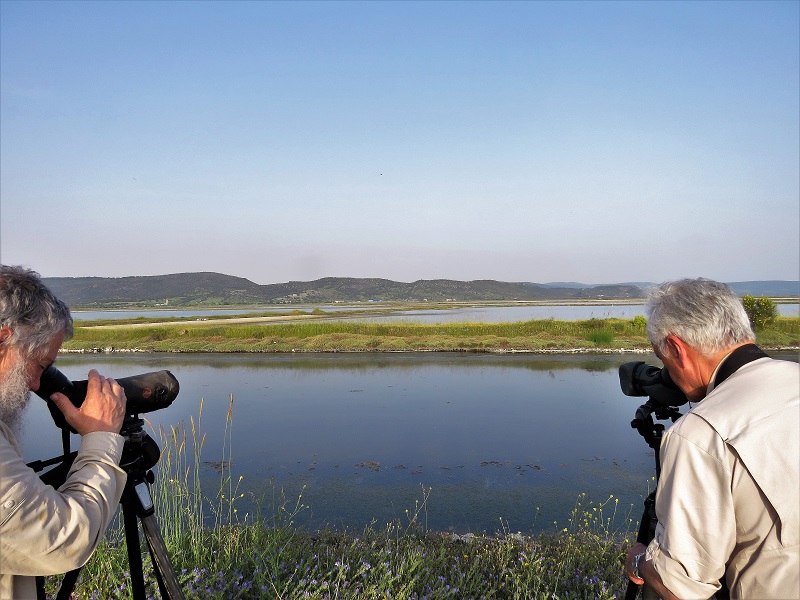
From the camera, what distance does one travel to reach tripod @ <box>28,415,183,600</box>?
4.66 ft

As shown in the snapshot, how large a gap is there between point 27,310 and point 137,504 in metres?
0.64

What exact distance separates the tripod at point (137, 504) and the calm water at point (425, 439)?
3.06 metres

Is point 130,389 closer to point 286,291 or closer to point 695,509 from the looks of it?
point 695,509

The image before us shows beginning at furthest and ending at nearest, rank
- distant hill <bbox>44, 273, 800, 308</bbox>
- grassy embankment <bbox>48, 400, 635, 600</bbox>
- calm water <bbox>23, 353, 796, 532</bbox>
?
distant hill <bbox>44, 273, 800, 308</bbox> → calm water <bbox>23, 353, 796, 532</bbox> → grassy embankment <bbox>48, 400, 635, 600</bbox>

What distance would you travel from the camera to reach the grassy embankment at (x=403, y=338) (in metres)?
17.7

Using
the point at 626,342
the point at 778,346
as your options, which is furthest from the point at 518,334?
the point at 778,346

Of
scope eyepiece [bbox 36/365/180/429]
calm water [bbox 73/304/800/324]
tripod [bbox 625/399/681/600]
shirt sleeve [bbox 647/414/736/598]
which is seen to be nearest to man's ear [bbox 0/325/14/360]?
scope eyepiece [bbox 36/365/180/429]

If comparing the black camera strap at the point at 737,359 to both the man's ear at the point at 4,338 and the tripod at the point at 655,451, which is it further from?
the man's ear at the point at 4,338

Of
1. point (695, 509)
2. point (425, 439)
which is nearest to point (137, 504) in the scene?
point (695, 509)

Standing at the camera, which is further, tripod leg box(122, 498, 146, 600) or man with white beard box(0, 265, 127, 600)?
tripod leg box(122, 498, 146, 600)

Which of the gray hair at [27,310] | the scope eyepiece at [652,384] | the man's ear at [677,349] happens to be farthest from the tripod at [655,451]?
the gray hair at [27,310]

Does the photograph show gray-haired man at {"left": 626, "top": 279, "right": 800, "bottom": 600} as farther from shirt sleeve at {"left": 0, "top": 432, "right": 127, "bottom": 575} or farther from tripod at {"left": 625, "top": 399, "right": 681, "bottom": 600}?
shirt sleeve at {"left": 0, "top": 432, "right": 127, "bottom": 575}

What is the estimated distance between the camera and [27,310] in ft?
3.84

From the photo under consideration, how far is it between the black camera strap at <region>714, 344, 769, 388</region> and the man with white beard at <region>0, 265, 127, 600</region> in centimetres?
143
